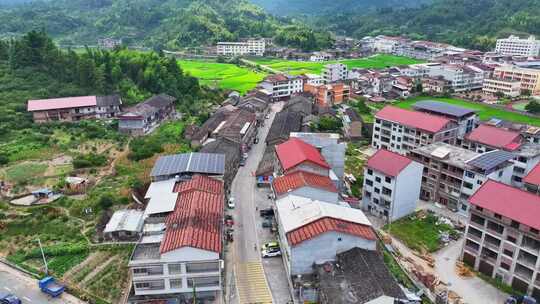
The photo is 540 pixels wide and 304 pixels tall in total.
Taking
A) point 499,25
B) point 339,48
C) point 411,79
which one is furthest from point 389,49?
point 411,79

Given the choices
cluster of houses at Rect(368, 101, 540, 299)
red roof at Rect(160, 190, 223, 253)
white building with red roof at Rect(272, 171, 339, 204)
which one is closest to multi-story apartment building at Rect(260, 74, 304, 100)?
cluster of houses at Rect(368, 101, 540, 299)

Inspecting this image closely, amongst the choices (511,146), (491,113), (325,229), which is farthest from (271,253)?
(491,113)

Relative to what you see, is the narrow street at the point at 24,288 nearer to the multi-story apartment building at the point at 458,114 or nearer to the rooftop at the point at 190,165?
the rooftop at the point at 190,165

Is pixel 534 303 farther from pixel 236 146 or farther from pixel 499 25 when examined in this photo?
pixel 499 25

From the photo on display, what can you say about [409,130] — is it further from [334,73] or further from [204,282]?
[334,73]

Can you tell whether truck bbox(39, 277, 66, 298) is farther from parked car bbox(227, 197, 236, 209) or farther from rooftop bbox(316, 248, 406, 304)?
rooftop bbox(316, 248, 406, 304)

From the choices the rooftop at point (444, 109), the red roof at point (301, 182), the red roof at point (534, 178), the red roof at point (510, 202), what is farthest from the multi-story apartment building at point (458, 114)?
the red roof at point (301, 182)
